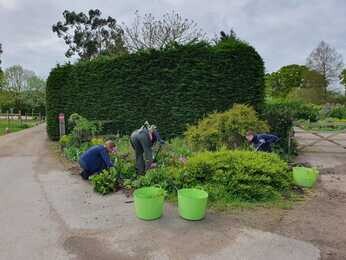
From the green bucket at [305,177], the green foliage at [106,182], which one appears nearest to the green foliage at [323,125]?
the green bucket at [305,177]

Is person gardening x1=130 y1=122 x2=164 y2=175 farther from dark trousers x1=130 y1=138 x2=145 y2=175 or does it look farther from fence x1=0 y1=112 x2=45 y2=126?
fence x1=0 y1=112 x2=45 y2=126

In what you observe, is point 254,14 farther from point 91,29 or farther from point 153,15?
point 91,29

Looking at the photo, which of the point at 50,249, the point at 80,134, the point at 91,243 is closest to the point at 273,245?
the point at 91,243

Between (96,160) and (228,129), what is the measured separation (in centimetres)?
330

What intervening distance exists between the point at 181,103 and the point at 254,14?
3924 mm

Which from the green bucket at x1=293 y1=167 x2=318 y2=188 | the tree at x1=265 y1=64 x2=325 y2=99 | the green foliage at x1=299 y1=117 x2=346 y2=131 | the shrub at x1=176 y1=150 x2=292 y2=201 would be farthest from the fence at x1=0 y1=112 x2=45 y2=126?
the tree at x1=265 y1=64 x2=325 y2=99

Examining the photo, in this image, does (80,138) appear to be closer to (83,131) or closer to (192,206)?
(83,131)

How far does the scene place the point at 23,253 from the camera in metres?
3.30

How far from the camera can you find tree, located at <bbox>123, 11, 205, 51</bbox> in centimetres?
1908

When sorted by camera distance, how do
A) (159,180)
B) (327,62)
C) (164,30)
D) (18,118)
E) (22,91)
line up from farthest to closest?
(22,91), (327,62), (18,118), (164,30), (159,180)

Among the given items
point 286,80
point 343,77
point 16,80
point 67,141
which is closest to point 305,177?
point 67,141

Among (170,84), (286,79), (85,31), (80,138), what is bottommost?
(80,138)

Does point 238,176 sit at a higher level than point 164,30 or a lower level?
lower

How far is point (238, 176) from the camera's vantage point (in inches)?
197
